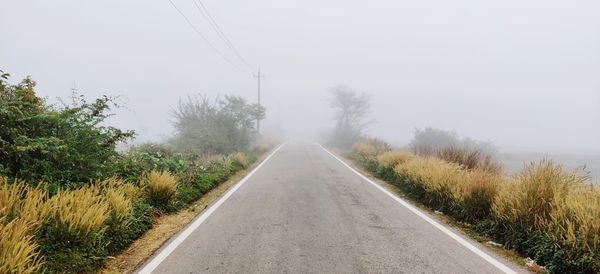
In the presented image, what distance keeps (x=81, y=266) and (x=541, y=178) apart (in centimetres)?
660

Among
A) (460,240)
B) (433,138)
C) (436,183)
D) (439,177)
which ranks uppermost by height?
(439,177)

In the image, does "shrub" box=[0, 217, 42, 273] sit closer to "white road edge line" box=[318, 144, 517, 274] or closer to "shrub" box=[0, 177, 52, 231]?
"shrub" box=[0, 177, 52, 231]

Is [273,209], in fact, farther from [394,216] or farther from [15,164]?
[15,164]

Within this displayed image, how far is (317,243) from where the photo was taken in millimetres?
5121

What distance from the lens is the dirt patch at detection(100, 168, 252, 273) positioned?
4415mm

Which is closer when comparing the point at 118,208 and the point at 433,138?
the point at 118,208

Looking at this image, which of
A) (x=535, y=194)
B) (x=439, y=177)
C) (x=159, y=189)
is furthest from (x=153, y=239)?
(x=439, y=177)

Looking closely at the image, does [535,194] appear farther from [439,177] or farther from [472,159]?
[472,159]

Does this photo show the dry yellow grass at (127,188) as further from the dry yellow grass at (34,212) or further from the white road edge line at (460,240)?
the white road edge line at (460,240)

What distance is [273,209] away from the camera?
287 inches

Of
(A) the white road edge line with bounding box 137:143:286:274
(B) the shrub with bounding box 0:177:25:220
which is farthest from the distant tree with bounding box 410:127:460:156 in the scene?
(B) the shrub with bounding box 0:177:25:220

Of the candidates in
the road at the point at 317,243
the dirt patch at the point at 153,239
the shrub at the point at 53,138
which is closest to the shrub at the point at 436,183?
the road at the point at 317,243

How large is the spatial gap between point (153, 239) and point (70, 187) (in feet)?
5.69

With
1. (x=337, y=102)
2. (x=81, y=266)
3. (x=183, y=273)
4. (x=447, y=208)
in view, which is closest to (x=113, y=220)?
(x=81, y=266)
